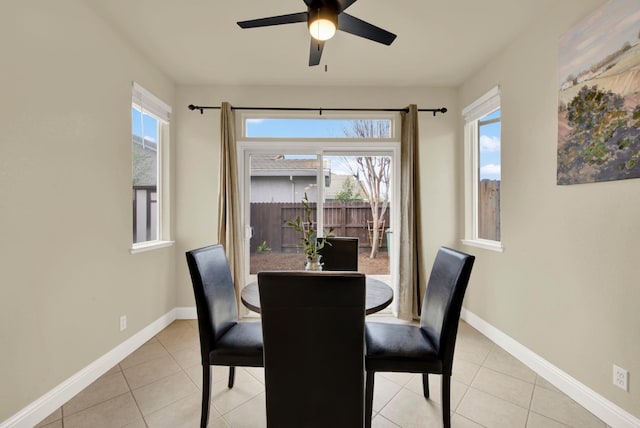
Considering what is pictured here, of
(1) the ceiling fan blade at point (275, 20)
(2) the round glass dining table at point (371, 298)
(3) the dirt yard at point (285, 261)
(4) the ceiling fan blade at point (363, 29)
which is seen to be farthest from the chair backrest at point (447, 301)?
(3) the dirt yard at point (285, 261)

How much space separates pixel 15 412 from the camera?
153 cm

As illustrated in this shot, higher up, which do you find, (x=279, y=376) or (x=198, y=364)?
(x=279, y=376)

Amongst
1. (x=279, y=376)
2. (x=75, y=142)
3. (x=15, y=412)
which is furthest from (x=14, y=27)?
(x=279, y=376)

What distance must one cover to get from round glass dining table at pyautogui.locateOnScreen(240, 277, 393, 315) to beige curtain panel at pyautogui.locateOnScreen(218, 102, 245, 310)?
1198 millimetres

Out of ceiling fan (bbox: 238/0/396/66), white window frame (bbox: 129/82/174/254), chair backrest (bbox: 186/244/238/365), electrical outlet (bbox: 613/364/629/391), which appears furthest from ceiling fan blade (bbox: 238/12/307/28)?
electrical outlet (bbox: 613/364/629/391)

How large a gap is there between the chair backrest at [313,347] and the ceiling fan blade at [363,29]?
4.62 ft

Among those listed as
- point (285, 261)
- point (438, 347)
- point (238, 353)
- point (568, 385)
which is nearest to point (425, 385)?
point (438, 347)

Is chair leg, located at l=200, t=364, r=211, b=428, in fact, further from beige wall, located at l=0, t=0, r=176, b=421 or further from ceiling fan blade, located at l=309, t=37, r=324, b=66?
ceiling fan blade, located at l=309, t=37, r=324, b=66

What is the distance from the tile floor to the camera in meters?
1.68

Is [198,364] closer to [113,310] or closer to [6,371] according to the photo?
[113,310]

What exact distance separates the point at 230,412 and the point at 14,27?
244 cm

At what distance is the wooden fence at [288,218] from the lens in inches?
135

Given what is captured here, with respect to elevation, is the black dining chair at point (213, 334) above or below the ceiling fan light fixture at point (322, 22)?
below

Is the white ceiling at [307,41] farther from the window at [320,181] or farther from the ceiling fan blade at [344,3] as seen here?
the ceiling fan blade at [344,3]
